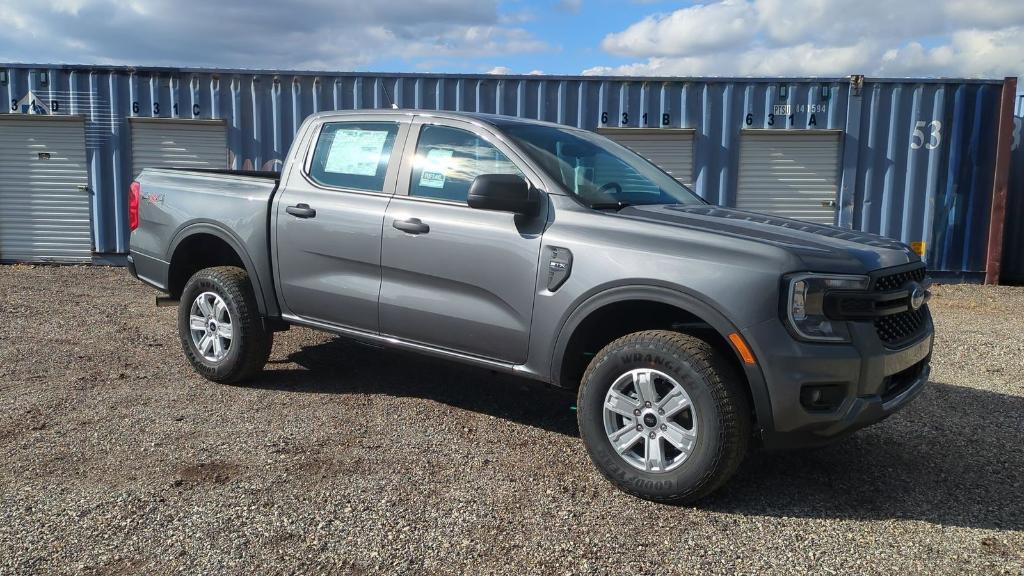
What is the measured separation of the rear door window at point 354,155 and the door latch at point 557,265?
129 centimetres

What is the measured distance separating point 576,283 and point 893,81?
9.66m

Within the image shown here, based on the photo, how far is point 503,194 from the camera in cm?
382

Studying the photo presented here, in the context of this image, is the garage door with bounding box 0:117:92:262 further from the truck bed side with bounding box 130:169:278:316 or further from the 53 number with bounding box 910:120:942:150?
the 53 number with bounding box 910:120:942:150

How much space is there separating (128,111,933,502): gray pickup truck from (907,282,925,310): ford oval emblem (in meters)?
0.02

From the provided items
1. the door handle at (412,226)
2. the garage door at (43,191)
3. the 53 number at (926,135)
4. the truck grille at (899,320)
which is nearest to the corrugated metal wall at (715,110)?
the 53 number at (926,135)

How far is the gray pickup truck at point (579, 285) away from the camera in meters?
3.32

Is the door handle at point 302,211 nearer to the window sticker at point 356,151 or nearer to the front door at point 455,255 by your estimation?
the window sticker at point 356,151

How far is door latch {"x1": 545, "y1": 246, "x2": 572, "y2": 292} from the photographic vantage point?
3805 millimetres

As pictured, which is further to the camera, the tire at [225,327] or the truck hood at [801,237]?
the tire at [225,327]

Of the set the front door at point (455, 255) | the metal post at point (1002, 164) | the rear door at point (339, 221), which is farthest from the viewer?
the metal post at point (1002, 164)

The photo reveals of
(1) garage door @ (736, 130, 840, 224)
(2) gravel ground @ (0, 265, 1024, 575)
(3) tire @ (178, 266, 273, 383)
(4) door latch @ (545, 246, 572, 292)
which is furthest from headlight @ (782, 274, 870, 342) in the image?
(1) garage door @ (736, 130, 840, 224)

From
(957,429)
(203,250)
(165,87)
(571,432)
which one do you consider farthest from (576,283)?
(165,87)

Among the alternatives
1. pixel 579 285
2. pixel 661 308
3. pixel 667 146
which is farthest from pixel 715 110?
pixel 579 285

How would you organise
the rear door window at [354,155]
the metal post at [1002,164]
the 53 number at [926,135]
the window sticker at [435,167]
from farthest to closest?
the 53 number at [926,135], the metal post at [1002,164], the rear door window at [354,155], the window sticker at [435,167]
